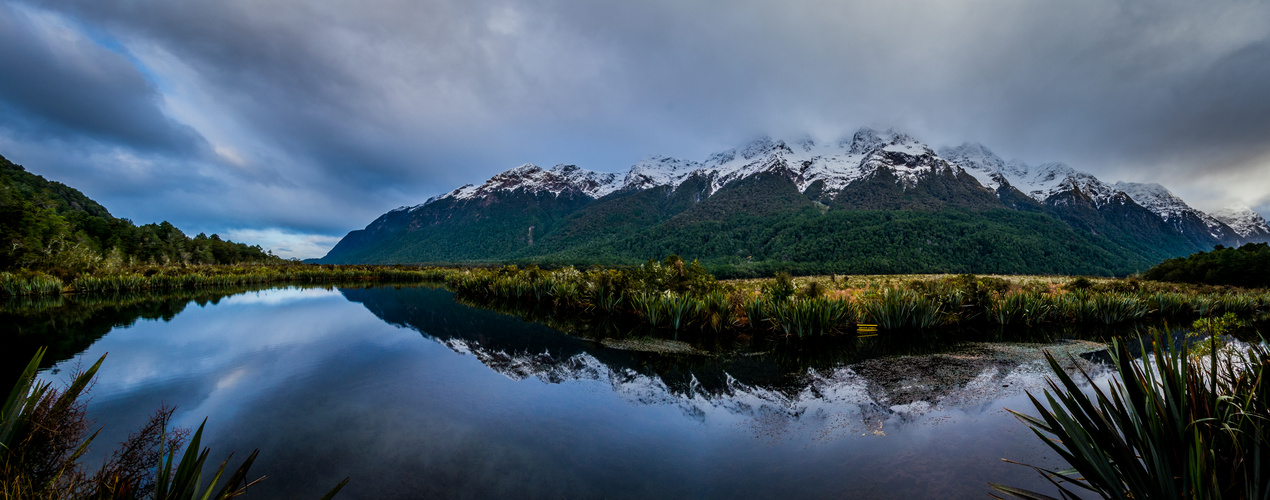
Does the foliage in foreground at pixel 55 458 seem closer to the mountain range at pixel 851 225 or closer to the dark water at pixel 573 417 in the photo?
the dark water at pixel 573 417

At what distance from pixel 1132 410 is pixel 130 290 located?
46.6m

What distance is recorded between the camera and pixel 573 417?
269 inches

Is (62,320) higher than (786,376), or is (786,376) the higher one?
(786,376)

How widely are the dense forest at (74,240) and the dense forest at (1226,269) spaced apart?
262 feet

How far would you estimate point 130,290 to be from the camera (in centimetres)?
2962

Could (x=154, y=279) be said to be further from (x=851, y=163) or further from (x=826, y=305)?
(x=851, y=163)

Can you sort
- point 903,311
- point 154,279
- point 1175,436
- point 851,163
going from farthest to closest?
point 851,163 → point 154,279 → point 903,311 → point 1175,436

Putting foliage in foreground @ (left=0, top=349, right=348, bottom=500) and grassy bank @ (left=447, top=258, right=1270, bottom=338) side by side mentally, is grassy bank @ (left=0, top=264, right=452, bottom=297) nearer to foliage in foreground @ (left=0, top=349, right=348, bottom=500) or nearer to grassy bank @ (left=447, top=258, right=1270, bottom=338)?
grassy bank @ (left=447, top=258, right=1270, bottom=338)

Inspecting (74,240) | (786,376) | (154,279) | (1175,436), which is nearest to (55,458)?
(1175,436)

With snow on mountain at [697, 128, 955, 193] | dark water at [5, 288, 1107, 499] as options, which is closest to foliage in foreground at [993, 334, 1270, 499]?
dark water at [5, 288, 1107, 499]

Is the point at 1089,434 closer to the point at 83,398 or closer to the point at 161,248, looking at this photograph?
the point at 83,398

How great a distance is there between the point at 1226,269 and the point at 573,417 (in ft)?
168

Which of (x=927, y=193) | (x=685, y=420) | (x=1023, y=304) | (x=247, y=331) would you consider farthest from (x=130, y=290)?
(x=927, y=193)

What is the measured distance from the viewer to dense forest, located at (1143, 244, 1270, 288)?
29719 millimetres
